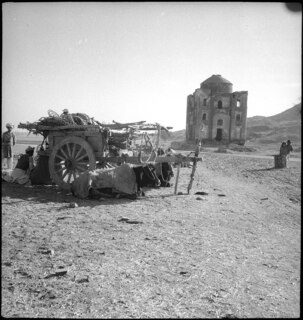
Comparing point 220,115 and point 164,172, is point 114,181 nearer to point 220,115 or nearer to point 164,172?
point 164,172

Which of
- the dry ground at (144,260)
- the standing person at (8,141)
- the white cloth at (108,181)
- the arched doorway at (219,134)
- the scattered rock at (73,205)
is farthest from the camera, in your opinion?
the arched doorway at (219,134)

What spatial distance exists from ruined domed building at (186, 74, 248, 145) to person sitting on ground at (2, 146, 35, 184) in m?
33.3

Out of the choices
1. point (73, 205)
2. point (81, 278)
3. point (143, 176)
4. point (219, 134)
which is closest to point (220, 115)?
point (219, 134)

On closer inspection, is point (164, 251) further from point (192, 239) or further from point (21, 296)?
point (21, 296)

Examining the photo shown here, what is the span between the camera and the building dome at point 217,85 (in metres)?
41.5

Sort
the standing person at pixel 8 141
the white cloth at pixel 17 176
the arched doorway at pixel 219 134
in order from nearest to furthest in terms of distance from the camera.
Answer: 1. the white cloth at pixel 17 176
2. the standing person at pixel 8 141
3. the arched doorway at pixel 219 134

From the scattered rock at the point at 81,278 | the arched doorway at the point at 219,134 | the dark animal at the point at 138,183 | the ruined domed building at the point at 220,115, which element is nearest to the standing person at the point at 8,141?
the dark animal at the point at 138,183

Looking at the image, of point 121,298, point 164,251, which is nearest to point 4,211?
point 164,251

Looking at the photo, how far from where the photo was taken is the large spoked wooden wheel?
7734mm

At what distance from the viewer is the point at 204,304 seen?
3.02 meters

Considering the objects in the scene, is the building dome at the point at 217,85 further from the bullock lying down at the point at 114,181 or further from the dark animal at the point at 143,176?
the bullock lying down at the point at 114,181

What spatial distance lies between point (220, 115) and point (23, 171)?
35.0 metres

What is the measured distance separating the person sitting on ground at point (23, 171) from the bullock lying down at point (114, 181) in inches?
69.5

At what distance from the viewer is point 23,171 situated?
27.1ft
